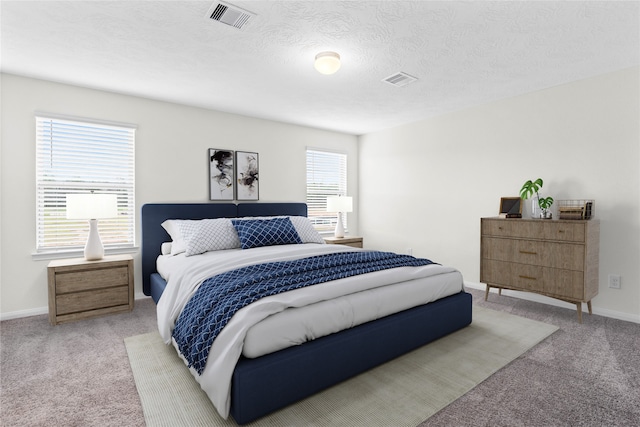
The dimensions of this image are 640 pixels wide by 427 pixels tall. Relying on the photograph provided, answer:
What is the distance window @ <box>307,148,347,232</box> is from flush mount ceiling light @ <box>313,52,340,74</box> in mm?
2609

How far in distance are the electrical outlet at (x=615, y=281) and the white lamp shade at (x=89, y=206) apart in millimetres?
4990

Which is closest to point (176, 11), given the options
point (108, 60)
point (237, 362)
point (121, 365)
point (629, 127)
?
point (108, 60)

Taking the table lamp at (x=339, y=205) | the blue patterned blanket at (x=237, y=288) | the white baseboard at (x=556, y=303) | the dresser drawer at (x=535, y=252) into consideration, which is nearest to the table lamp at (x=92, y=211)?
the blue patterned blanket at (x=237, y=288)

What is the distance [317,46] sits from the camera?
2623 millimetres

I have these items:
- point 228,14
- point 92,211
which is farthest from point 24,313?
point 228,14

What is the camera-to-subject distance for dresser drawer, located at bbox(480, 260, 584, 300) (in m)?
3.06

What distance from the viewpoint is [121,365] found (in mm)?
2281

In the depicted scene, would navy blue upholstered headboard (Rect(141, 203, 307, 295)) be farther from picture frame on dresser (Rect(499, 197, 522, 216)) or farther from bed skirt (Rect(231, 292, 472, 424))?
picture frame on dresser (Rect(499, 197, 522, 216))

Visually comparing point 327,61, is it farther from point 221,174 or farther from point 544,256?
point 544,256

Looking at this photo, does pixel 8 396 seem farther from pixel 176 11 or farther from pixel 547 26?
pixel 547 26

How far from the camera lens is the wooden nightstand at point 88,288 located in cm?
303

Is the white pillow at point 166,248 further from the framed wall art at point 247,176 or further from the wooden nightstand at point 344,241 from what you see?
the wooden nightstand at point 344,241

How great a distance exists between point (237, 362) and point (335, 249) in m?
1.89

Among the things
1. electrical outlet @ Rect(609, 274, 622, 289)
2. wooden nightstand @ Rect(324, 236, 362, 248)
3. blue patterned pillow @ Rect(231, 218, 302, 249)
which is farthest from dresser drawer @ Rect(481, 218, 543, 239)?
blue patterned pillow @ Rect(231, 218, 302, 249)
